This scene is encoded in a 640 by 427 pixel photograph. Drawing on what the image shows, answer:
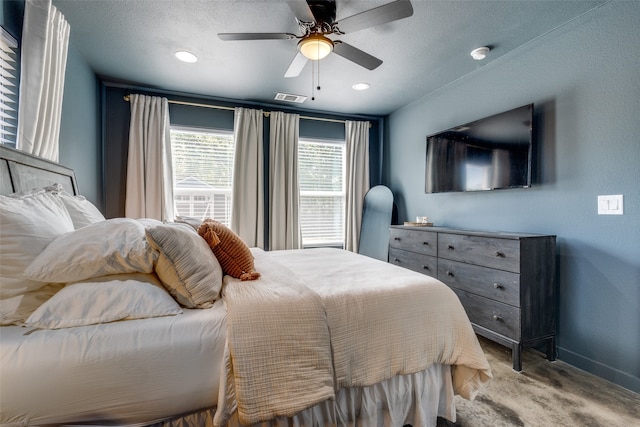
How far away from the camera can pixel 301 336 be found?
3.61 ft

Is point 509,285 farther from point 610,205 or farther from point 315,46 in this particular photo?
point 315,46

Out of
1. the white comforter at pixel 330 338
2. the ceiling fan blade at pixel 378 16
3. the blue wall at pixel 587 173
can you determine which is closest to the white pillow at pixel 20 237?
the white comforter at pixel 330 338

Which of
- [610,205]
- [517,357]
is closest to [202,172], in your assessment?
[517,357]

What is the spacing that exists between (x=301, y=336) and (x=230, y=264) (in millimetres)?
605

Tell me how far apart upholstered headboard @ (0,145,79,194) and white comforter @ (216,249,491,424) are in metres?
1.17

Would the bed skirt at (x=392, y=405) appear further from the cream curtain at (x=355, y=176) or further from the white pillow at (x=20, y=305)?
the cream curtain at (x=355, y=176)

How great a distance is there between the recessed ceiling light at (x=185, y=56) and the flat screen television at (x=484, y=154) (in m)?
2.60

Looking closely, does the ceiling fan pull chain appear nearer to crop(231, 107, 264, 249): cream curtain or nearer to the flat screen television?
crop(231, 107, 264, 249): cream curtain

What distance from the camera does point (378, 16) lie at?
66.3 inches

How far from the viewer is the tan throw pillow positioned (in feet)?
4.87

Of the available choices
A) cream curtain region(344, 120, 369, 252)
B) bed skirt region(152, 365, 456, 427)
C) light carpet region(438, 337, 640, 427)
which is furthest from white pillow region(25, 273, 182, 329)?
cream curtain region(344, 120, 369, 252)

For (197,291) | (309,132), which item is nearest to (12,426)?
(197,291)

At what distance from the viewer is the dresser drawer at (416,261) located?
2717 millimetres

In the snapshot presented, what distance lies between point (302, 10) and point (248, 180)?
2.23 m
